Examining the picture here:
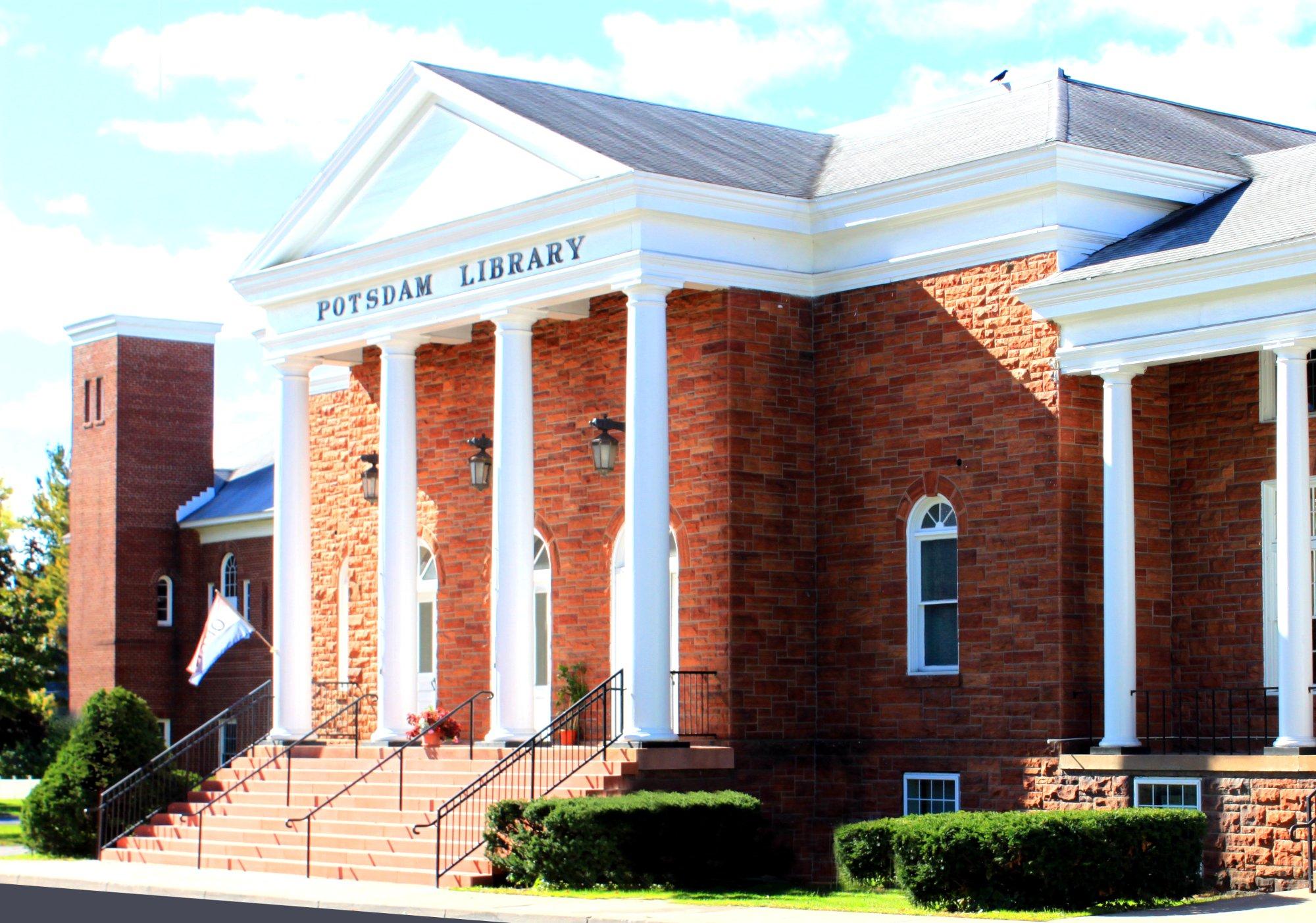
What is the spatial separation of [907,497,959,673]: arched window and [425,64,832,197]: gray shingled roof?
4535 mm

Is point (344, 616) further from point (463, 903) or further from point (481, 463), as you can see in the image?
point (463, 903)

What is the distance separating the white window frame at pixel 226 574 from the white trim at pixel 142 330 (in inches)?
230

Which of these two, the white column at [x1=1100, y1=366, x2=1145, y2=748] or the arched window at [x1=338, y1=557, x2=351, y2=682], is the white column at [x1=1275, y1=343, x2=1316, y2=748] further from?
the arched window at [x1=338, y1=557, x2=351, y2=682]

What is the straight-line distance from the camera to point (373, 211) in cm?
2936

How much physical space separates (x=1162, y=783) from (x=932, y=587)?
14.1 feet

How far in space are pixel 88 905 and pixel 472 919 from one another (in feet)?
15.5

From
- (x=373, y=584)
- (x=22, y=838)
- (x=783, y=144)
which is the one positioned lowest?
(x=22, y=838)

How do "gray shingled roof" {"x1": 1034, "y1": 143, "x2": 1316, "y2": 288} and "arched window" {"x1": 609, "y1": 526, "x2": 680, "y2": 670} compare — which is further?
"arched window" {"x1": 609, "y1": 526, "x2": 680, "y2": 670}

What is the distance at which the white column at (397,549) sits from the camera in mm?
28172

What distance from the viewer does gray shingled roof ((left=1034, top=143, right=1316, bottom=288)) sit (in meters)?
22.2

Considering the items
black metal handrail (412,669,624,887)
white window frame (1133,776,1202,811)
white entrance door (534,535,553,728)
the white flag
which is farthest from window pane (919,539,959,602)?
the white flag

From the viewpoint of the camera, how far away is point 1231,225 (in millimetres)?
23156

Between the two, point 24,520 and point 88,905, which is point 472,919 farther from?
point 24,520

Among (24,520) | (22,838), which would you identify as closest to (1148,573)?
(22,838)
